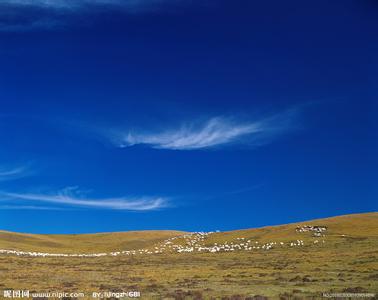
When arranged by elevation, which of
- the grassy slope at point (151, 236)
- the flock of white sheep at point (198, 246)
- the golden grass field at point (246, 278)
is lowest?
the golden grass field at point (246, 278)

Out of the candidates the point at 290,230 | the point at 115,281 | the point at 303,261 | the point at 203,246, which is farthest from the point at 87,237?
the point at 115,281

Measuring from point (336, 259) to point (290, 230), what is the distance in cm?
4300

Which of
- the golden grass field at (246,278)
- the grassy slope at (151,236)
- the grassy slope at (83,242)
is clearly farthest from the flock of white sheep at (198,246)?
the grassy slope at (83,242)

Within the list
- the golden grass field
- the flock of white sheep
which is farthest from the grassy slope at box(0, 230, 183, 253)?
the golden grass field

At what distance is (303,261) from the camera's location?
58.4m

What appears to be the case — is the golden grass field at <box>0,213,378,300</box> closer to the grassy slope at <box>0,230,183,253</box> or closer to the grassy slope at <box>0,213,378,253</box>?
the grassy slope at <box>0,213,378,253</box>

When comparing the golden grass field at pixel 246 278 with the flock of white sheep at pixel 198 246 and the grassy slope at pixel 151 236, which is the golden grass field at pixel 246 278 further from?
the grassy slope at pixel 151 236

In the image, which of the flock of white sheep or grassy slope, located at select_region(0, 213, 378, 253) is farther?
grassy slope, located at select_region(0, 213, 378, 253)

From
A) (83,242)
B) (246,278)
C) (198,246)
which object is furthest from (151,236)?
(246,278)

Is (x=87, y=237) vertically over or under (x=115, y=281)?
over

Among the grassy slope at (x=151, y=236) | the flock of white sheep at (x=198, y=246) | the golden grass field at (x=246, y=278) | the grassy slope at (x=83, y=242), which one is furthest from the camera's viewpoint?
the grassy slope at (x=83, y=242)

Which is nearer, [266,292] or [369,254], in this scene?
[266,292]

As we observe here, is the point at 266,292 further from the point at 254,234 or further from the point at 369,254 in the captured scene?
the point at 254,234

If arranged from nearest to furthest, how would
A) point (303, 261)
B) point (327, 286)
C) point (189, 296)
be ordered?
point (189, 296), point (327, 286), point (303, 261)
